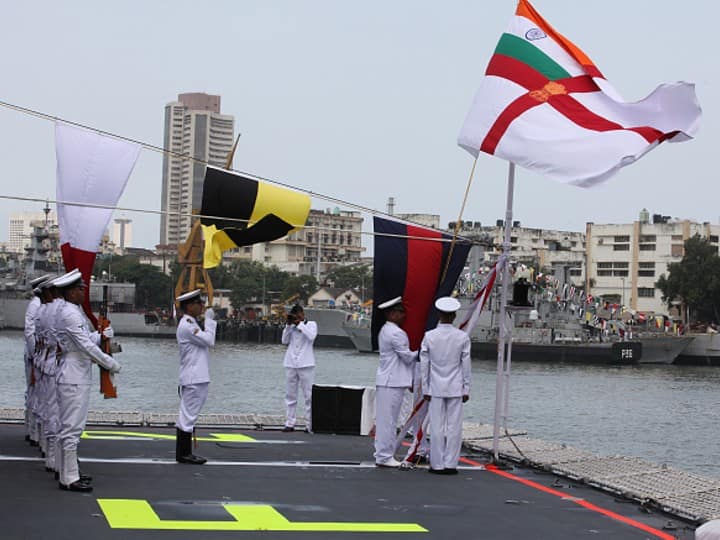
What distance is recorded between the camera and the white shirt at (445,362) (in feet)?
38.1

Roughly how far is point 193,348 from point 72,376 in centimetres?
239

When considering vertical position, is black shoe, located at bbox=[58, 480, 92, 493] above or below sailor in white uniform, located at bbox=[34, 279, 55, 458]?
below

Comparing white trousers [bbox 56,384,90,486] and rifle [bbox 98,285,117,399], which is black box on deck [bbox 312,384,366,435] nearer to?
rifle [bbox 98,285,117,399]

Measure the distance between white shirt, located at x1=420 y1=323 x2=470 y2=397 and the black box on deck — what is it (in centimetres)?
288

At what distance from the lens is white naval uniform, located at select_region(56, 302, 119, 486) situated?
9.43 meters

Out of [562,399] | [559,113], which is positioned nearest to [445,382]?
[559,113]

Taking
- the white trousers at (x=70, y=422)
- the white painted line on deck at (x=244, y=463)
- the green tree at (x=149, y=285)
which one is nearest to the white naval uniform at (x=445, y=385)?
the white painted line on deck at (x=244, y=463)

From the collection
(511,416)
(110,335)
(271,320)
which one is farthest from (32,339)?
(271,320)

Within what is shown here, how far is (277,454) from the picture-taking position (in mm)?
12375

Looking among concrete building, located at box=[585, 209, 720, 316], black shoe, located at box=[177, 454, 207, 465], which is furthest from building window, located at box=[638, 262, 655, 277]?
black shoe, located at box=[177, 454, 207, 465]

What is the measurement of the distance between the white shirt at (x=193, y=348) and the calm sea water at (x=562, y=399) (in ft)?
49.1

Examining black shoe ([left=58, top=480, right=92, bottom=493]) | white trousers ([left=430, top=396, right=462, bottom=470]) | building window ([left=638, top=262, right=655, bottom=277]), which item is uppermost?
building window ([left=638, top=262, right=655, bottom=277])

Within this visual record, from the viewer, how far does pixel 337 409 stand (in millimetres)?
14805

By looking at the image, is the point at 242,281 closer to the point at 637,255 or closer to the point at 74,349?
the point at 637,255
